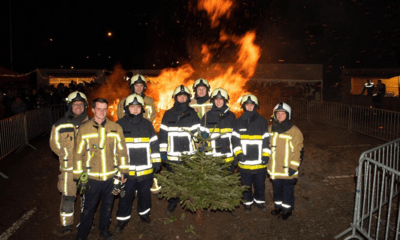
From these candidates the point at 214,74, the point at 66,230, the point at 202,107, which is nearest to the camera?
the point at 66,230

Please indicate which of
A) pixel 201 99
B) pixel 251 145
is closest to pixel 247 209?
pixel 251 145

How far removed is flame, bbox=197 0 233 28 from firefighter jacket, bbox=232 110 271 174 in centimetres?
1492

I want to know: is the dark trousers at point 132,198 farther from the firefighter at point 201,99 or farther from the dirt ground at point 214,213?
the firefighter at point 201,99

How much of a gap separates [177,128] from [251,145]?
1.51 m

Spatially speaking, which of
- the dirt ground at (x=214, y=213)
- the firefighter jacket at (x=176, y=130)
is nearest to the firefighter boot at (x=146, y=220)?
the dirt ground at (x=214, y=213)

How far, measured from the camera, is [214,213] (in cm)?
580

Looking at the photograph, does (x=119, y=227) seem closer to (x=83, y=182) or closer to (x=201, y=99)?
(x=83, y=182)

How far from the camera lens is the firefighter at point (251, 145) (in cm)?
561

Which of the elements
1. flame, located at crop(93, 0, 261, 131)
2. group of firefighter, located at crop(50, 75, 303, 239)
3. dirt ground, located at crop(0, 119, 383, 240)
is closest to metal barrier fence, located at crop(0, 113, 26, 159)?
dirt ground, located at crop(0, 119, 383, 240)

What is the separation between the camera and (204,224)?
536 cm

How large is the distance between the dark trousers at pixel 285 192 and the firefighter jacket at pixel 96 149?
3.14 m

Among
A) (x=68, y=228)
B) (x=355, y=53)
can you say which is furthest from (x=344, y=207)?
(x=355, y=53)

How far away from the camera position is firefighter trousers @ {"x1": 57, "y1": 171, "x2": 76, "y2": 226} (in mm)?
5004

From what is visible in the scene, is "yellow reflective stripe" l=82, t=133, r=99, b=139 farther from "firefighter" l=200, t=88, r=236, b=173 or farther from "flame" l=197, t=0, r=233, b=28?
"flame" l=197, t=0, r=233, b=28
